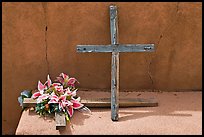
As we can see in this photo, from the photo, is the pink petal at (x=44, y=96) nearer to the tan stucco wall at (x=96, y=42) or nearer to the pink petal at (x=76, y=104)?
the pink petal at (x=76, y=104)

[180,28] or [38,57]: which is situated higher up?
[180,28]

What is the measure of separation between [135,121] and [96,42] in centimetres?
82

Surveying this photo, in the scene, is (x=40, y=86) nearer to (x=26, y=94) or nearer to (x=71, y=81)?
(x=26, y=94)

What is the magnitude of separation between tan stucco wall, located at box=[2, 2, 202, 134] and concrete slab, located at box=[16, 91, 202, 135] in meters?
0.29

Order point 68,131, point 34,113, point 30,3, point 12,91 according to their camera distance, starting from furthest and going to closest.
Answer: point 12,91, point 30,3, point 34,113, point 68,131

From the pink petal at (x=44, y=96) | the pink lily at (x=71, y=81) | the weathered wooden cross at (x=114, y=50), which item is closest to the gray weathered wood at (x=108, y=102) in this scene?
the weathered wooden cross at (x=114, y=50)

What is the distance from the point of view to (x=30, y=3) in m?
3.58

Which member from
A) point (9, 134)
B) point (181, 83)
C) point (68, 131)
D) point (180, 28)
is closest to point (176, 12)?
point (180, 28)

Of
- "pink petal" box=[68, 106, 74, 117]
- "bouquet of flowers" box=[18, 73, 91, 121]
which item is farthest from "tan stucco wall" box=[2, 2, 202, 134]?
"pink petal" box=[68, 106, 74, 117]

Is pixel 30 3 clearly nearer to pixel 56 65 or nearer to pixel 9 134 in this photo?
pixel 56 65

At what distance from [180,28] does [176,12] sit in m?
0.15

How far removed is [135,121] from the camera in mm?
3262

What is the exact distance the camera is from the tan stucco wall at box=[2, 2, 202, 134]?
361 cm

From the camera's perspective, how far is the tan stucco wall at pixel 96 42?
11.8ft
